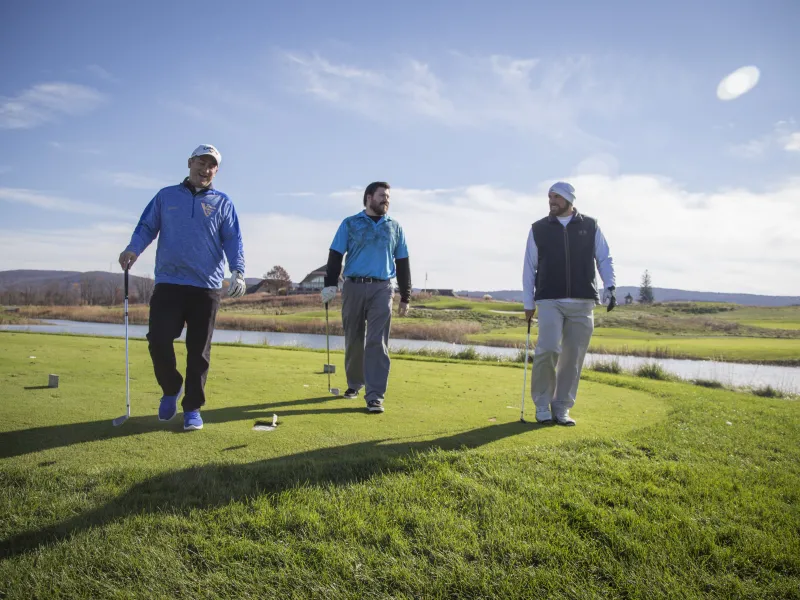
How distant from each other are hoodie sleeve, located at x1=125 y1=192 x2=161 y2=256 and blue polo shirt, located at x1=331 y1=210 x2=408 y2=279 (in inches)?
70.6

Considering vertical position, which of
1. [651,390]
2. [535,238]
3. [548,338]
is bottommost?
[651,390]

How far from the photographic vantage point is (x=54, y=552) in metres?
2.09

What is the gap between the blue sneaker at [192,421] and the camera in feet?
12.7

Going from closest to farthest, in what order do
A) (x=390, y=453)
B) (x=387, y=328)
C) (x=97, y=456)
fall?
(x=97, y=456), (x=390, y=453), (x=387, y=328)

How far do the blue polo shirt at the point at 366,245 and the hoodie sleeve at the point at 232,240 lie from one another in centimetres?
116

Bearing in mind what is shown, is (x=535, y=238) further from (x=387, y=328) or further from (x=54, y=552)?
(x=54, y=552)

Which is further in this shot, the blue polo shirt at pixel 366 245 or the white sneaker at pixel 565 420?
the blue polo shirt at pixel 366 245

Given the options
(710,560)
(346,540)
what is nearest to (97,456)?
(346,540)

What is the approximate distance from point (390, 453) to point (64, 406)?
2.92 meters

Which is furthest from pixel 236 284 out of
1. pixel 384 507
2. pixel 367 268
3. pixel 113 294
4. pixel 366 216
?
pixel 113 294

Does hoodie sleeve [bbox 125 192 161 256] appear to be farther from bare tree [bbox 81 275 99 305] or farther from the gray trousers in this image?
bare tree [bbox 81 275 99 305]

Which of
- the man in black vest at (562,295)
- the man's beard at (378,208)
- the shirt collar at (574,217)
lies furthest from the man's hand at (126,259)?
the shirt collar at (574,217)

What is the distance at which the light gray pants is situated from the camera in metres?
4.93

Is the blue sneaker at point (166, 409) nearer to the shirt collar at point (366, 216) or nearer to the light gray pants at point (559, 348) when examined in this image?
the shirt collar at point (366, 216)
